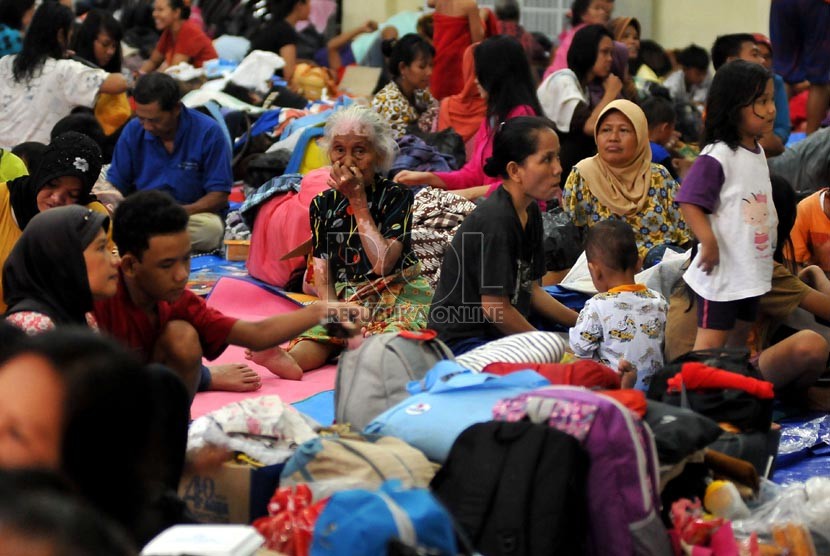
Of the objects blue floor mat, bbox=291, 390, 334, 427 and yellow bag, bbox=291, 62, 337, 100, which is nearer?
blue floor mat, bbox=291, 390, 334, 427

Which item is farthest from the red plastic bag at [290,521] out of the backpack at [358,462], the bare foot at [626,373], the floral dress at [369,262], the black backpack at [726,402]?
the floral dress at [369,262]

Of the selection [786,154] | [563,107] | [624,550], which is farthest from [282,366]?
[786,154]

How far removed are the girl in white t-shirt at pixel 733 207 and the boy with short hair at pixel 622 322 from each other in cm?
19

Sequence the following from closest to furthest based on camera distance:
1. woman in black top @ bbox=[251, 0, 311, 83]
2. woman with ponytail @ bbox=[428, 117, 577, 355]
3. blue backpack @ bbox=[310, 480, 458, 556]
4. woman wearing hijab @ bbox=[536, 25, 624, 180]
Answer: blue backpack @ bbox=[310, 480, 458, 556] < woman with ponytail @ bbox=[428, 117, 577, 355] < woman wearing hijab @ bbox=[536, 25, 624, 180] < woman in black top @ bbox=[251, 0, 311, 83]

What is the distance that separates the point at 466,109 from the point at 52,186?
122 inches

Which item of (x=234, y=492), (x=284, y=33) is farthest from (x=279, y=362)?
(x=284, y=33)

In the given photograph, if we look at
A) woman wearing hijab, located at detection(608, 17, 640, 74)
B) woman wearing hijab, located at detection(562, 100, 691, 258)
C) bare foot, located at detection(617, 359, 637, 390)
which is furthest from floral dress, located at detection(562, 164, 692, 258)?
woman wearing hijab, located at detection(608, 17, 640, 74)

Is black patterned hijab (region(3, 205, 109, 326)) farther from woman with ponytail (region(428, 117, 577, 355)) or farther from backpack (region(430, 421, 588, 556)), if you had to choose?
A: woman with ponytail (region(428, 117, 577, 355))

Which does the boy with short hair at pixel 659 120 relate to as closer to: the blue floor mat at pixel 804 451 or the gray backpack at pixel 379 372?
the blue floor mat at pixel 804 451

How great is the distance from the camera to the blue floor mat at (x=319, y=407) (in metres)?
4.39

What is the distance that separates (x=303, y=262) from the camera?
609 centimetres

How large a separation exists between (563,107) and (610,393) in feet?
12.3

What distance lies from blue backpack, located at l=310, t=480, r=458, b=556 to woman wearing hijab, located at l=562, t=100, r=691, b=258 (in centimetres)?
337

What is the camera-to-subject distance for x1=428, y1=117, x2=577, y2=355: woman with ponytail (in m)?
4.34
